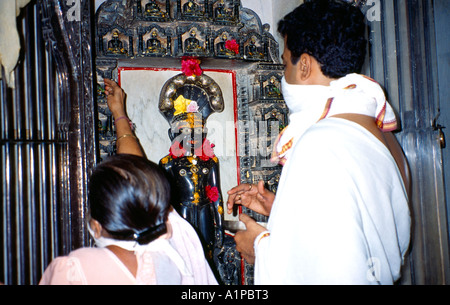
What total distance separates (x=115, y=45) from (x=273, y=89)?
136 cm

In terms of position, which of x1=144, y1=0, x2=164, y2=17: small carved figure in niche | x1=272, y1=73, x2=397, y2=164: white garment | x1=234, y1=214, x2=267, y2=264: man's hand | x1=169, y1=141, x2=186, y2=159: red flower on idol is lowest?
x1=234, y1=214, x2=267, y2=264: man's hand

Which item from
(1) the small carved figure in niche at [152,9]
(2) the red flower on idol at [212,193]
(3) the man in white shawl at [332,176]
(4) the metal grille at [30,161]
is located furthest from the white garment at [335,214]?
(1) the small carved figure in niche at [152,9]

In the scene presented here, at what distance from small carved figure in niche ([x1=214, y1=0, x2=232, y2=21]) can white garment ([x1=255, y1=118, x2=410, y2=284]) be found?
1.99 m

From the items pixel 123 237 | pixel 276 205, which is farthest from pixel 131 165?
pixel 276 205

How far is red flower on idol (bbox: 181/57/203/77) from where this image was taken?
10.2 ft

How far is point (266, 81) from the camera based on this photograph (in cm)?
324

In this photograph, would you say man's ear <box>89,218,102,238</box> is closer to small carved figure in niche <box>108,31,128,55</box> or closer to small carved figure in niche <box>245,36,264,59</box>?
small carved figure in niche <box>108,31,128,55</box>

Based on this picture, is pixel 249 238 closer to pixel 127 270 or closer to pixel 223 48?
pixel 127 270

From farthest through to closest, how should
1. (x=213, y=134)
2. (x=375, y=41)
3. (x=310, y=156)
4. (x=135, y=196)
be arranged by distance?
(x=213, y=134) → (x=375, y=41) → (x=310, y=156) → (x=135, y=196)

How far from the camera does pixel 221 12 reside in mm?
3086

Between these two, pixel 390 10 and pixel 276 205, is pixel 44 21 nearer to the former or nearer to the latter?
pixel 276 205

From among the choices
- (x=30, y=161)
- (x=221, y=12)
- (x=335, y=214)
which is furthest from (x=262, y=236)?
(x=221, y=12)

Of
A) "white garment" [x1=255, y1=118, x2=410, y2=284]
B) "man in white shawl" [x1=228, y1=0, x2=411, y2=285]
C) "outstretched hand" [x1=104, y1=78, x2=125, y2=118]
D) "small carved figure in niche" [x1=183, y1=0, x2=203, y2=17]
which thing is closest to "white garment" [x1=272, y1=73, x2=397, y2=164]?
"man in white shawl" [x1=228, y1=0, x2=411, y2=285]
